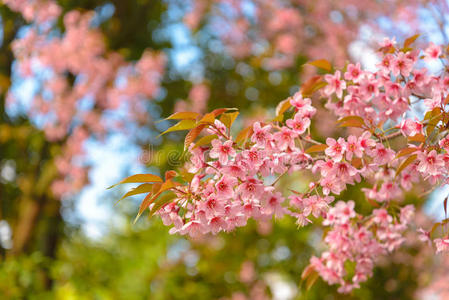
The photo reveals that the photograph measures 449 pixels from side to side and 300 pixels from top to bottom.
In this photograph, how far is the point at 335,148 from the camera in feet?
3.87

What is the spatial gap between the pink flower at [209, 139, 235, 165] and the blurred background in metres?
3.36

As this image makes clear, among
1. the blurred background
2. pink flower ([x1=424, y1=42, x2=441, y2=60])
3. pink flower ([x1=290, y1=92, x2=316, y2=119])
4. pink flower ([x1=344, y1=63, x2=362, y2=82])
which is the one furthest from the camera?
the blurred background

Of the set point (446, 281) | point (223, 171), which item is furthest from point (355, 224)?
point (446, 281)

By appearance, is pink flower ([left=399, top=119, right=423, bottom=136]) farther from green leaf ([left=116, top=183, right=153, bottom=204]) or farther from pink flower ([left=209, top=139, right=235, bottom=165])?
Answer: green leaf ([left=116, top=183, right=153, bottom=204])

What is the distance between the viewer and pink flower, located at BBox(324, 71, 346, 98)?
148 cm

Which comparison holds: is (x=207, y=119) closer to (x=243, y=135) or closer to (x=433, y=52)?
(x=243, y=135)

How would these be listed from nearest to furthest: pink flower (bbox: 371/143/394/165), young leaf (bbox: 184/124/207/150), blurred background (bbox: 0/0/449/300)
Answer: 1. young leaf (bbox: 184/124/207/150)
2. pink flower (bbox: 371/143/394/165)
3. blurred background (bbox: 0/0/449/300)

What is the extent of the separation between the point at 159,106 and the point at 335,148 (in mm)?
5301

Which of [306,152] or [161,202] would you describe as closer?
[161,202]

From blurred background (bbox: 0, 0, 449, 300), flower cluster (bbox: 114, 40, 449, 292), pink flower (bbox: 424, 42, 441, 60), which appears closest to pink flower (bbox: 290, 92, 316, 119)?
flower cluster (bbox: 114, 40, 449, 292)

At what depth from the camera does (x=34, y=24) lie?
486 cm

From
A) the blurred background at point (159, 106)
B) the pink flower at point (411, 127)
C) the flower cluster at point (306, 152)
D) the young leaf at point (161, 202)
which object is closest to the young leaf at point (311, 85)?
the flower cluster at point (306, 152)

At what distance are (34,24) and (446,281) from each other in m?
6.15

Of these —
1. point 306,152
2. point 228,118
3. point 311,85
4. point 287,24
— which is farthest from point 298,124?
point 287,24
